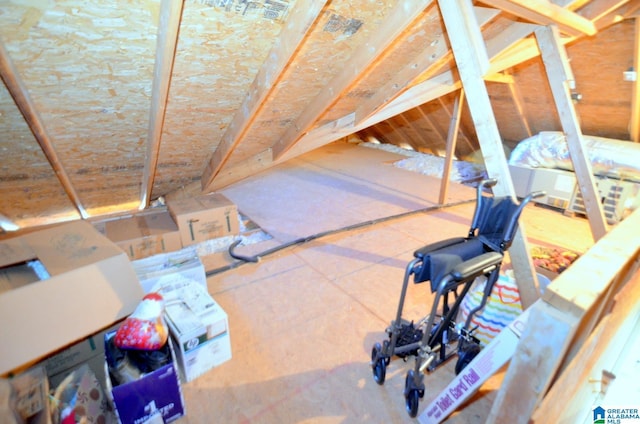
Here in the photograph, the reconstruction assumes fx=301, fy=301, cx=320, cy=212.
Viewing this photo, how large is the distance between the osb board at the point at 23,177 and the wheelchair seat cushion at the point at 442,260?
2.16m

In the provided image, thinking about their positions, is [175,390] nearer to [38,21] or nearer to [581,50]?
[38,21]

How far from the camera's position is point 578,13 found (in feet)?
7.56

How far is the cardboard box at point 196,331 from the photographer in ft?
4.54

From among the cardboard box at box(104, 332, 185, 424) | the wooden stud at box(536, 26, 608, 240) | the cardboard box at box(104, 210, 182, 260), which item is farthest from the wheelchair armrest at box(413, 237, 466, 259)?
the cardboard box at box(104, 210, 182, 260)

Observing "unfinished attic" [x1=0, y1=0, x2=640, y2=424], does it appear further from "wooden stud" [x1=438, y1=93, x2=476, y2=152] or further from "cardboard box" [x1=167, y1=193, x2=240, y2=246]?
"wooden stud" [x1=438, y1=93, x2=476, y2=152]

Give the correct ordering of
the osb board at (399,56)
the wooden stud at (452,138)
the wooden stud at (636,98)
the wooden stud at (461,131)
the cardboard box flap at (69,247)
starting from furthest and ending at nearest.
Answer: the wooden stud at (461,131), the wooden stud at (452,138), the wooden stud at (636,98), the osb board at (399,56), the cardboard box flap at (69,247)

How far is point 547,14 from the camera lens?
187cm

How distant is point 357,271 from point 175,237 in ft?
5.43

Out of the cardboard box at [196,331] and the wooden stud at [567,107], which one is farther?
the wooden stud at [567,107]

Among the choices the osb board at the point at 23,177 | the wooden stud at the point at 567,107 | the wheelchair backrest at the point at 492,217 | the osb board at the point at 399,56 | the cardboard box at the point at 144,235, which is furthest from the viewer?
the cardboard box at the point at 144,235

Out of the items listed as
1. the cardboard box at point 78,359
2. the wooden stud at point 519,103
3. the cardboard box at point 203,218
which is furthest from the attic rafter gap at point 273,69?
the wooden stud at point 519,103

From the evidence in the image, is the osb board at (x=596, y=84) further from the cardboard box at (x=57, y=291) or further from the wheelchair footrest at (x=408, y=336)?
the cardboard box at (x=57, y=291)

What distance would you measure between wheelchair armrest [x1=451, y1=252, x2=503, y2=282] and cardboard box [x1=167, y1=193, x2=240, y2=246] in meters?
2.30

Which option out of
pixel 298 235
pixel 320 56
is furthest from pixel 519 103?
pixel 298 235
